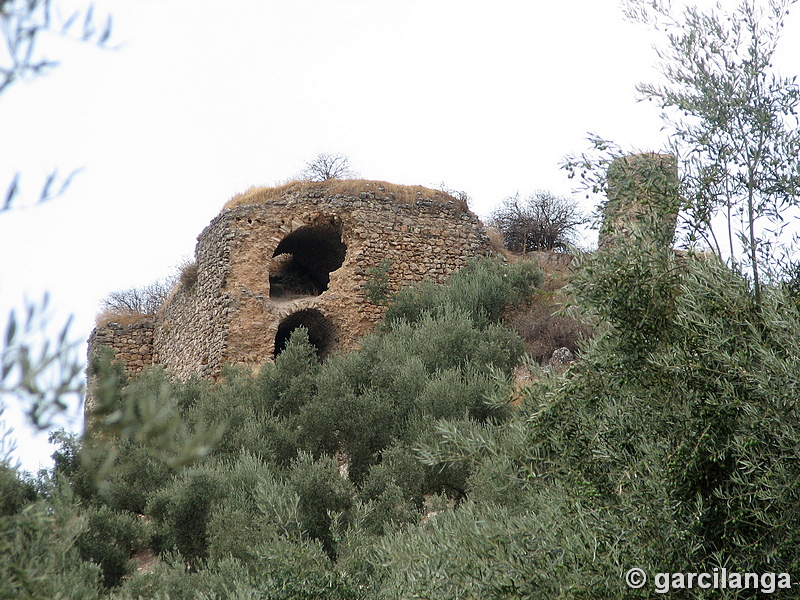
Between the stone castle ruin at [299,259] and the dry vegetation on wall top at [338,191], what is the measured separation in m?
A: 0.03

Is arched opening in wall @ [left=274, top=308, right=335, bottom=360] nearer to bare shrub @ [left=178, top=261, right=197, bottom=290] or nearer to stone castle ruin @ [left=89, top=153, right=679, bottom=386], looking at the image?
stone castle ruin @ [left=89, top=153, right=679, bottom=386]

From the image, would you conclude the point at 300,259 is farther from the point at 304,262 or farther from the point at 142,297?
the point at 142,297

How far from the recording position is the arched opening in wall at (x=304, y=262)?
54.8ft

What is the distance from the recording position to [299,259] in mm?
17719

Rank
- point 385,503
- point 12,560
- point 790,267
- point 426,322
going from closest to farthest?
point 12,560
point 790,267
point 385,503
point 426,322

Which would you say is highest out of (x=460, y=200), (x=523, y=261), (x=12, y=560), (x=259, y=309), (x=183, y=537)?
(x=460, y=200)

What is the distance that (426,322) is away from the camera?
13.4 meters

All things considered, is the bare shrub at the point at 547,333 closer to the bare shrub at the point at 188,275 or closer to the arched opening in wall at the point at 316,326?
the arched opening in wall at the point at 316,326

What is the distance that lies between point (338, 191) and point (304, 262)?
2376 millimetres

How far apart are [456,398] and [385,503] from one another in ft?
8.81

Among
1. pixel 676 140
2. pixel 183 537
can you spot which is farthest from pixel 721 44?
pixel 183 537

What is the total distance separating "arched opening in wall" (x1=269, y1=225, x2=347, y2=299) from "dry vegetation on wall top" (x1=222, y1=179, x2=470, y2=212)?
34.0 inches

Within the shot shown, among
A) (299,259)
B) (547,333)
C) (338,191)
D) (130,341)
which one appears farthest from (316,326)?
(130,341)

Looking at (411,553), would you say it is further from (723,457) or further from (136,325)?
(136,325)
